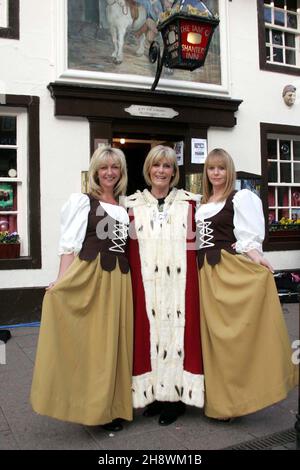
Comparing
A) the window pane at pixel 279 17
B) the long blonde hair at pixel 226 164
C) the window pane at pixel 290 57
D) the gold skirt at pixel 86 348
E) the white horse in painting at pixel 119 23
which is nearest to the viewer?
the gold skirt at pixel 86 348

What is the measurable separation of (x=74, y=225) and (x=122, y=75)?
4323 mm

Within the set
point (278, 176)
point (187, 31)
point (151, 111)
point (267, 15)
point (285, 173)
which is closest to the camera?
point (187, 31)

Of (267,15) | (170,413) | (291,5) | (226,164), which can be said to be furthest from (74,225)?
(291,5)

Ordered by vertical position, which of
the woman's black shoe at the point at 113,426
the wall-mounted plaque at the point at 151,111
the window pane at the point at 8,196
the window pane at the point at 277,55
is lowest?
the woman's black shoe at the point at 113,426

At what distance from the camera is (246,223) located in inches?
133

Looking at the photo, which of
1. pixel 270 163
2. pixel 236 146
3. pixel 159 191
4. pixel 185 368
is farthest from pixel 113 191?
pixel 270 163

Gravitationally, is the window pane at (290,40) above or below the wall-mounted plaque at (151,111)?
above

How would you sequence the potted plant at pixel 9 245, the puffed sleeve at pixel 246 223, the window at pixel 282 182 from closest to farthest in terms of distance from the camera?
the puffed sleeve at pixel 246 223
the potted plant at pixel 9 245
the window at pixel 282 182

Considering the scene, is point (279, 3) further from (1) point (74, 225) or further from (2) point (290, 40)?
(1) point (74, 225)

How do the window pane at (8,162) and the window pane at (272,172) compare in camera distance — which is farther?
the window pane at (272,172)

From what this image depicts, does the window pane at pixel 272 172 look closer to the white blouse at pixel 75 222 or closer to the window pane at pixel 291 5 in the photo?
the window pane at pixel 291 5

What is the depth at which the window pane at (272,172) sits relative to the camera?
848 cm

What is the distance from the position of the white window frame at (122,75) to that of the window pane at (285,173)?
1783 millimetres

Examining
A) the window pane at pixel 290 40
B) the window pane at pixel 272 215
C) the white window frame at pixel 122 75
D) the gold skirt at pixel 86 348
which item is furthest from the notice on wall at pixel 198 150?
the gold skirt at pixel 86 348
